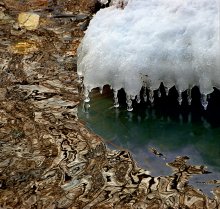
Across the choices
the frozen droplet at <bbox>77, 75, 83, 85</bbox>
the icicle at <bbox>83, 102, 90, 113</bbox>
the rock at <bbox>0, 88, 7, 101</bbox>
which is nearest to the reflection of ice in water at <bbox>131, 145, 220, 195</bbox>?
the icicle at <bbox>83, 102, 90, 113</bbox>

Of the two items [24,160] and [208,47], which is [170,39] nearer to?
[208,47]

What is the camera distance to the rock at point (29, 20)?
5.04 m

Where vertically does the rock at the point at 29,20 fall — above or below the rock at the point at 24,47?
above

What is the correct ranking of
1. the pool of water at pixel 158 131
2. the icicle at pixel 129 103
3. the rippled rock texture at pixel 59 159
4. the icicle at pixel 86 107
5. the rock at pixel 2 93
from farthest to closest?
the rock at pixel 2 93 → the icicle at pixel 86 107 → the icicle at pixel 129 103 → the pool of water at pixel 158 131 → the rippled rock texture at pixel 59 159

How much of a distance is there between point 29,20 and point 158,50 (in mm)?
2585

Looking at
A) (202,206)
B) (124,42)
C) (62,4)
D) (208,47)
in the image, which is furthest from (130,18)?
(62,4)

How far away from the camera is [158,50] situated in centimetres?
296

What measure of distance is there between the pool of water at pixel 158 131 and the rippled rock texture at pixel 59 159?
6 cm

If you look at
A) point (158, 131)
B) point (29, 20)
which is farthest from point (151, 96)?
point (29, 20)

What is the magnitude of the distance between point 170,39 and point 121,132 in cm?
64

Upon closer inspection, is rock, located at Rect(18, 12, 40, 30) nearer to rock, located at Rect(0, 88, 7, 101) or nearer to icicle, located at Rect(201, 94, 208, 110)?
rock, located at Rect(0, 88, 7, 101)

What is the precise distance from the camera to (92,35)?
3.30 metres

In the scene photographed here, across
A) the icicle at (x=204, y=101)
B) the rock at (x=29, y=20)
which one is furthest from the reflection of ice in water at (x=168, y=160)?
the rock at (x=29, y=20)

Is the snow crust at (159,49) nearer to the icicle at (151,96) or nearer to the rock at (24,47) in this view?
the icicle at (151,96)
